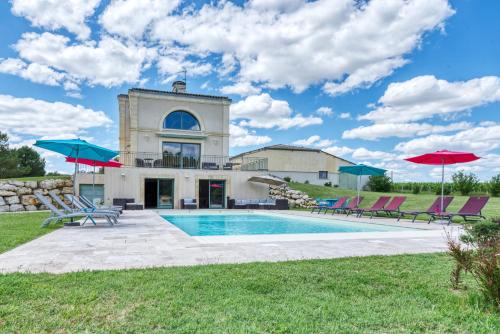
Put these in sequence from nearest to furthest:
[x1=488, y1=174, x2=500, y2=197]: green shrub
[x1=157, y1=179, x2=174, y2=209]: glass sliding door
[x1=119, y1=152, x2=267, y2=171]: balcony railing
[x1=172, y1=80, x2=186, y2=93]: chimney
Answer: [x1=157, y1=179, x2=174, y2=209]: glass sliding door, [x1=119, y1=152, x2=267, y2=171]: balcony railing, [x1=172, y1=80, x2=186, y2=93]: chimney, [x1=488, y1=174, x2=500, y2=197]: green shrub

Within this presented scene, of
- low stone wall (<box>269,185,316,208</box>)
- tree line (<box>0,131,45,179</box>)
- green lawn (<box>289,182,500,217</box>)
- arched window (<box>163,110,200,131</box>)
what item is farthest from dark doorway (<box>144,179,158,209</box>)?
tree line (<box>0,131,45,179</box>)

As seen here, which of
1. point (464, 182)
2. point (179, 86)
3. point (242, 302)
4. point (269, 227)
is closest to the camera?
point (242, 302)

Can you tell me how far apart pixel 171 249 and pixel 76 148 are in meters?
6.44

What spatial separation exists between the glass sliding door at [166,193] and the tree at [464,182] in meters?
24.0

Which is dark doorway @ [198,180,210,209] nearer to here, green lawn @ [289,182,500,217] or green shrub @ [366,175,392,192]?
green lawn @ [289,182,500,217]

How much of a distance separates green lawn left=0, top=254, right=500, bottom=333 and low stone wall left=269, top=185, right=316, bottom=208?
19898mm

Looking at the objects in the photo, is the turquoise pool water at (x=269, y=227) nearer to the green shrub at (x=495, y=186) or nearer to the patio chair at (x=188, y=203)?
the patio chair at (x=188, y=203)

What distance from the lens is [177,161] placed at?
24578mm

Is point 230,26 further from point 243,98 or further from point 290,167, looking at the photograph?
point 290,167

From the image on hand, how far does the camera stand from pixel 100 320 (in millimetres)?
3193

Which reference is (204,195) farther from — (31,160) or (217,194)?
(31,160)

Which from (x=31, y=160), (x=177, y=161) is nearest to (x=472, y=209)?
(x=177, y=161)

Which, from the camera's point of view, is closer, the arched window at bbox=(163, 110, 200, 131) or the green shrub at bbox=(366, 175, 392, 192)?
the arched window at bbox=(163, 110, 200, 131)

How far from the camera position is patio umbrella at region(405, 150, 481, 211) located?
13.0 metres
